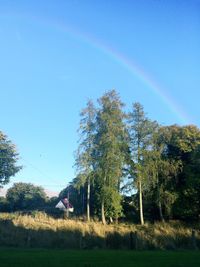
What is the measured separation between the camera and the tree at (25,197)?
8306 cm

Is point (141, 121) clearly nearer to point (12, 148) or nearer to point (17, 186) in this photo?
point (12, 148)

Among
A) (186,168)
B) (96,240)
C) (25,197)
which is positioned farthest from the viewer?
(25,197)

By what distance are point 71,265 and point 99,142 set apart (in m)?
29.7

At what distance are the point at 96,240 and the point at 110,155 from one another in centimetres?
Result: 1756

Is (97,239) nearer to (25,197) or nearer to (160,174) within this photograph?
(160,174)

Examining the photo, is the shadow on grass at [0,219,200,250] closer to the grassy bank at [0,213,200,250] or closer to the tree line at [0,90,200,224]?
the grassy bank at [0,213,200,250]

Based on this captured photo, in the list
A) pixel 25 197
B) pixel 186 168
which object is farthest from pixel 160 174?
pixel 25 197

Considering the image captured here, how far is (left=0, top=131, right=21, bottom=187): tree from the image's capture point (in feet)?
194

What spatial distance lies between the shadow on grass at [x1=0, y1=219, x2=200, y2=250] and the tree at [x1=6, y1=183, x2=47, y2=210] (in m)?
54.1

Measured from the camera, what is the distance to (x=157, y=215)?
49.0 m

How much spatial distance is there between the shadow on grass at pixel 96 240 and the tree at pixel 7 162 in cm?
3263

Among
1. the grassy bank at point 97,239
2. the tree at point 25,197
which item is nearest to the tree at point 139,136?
the grassy bank at point 97,239

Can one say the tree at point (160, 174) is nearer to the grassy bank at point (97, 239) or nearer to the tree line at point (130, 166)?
the tree line at point (130, 166)

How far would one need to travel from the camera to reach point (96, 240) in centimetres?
2530
